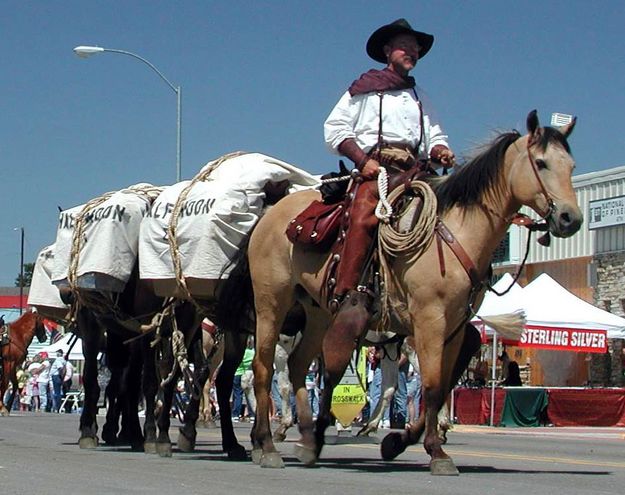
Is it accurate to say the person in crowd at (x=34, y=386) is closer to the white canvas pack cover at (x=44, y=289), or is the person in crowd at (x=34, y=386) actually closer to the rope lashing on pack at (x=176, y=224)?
the white canvas pack cover at (x=44, y=289)

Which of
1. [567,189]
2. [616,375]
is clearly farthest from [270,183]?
[616,375]

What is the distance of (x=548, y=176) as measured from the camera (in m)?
10.2

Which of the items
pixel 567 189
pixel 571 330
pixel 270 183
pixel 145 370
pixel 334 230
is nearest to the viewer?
pixel 567 189

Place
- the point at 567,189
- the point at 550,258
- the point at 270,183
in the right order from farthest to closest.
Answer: the point at 550,258, the point at 270,183, the point at 567,189

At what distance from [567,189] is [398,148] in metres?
1.74

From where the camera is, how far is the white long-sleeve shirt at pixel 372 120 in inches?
444

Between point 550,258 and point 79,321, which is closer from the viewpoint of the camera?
point 79,321

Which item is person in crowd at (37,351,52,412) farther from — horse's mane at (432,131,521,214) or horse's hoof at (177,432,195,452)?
horse's mane at (432,131,521,214)

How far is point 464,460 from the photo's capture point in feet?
43.8

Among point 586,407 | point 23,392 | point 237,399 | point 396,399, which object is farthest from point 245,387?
point 23,392

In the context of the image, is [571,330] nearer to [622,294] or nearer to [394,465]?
[622,294]

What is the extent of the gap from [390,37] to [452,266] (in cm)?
242

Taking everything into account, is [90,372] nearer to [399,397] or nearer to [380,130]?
[380,130]

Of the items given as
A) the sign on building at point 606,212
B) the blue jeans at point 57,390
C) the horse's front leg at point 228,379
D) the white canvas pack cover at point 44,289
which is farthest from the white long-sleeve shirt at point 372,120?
the blue jeans at point 57,390
